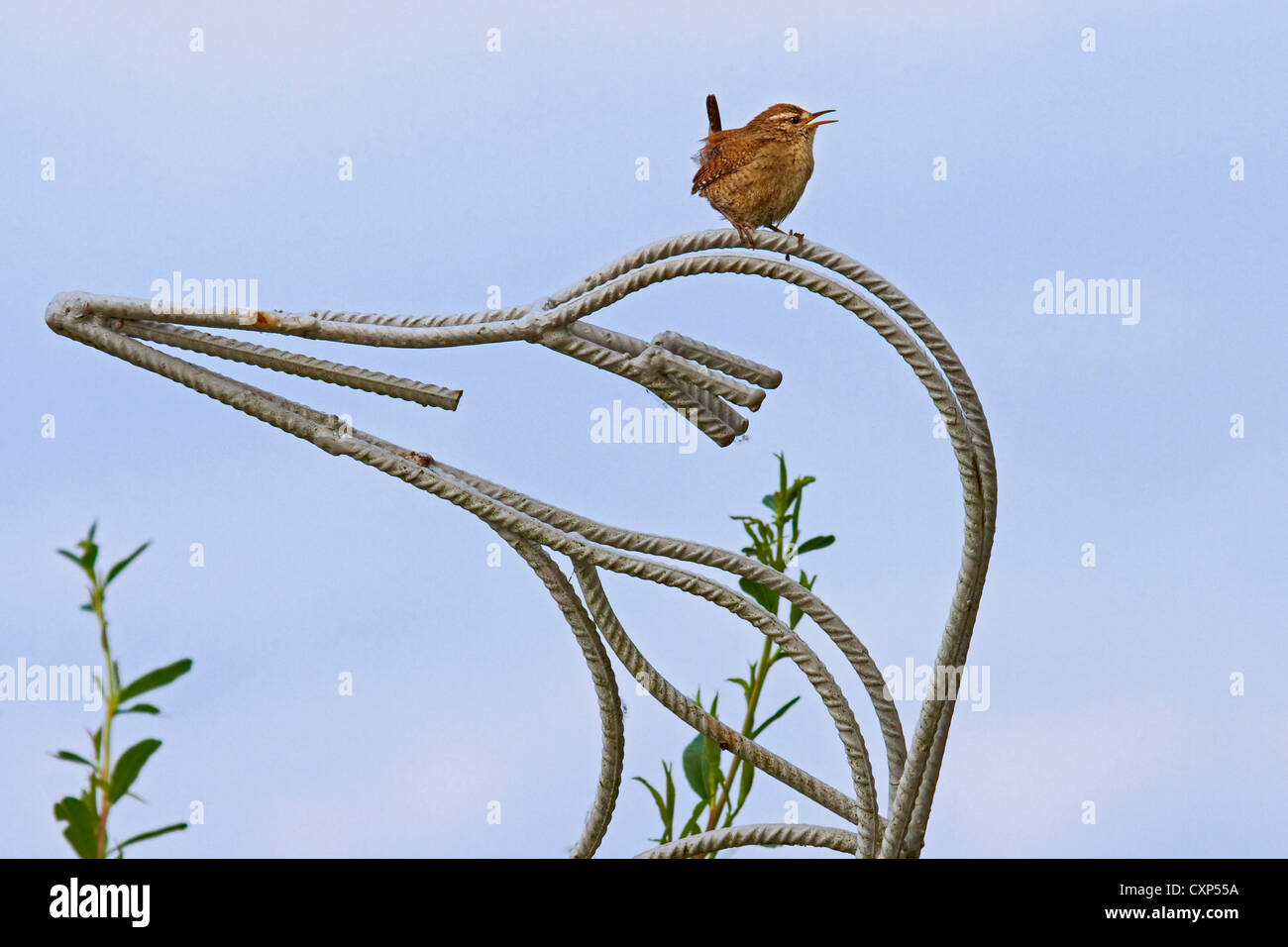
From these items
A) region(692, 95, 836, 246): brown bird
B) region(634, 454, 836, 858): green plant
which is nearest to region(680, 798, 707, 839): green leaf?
region(634, 454, 836, 858): green plant

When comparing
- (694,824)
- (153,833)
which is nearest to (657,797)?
(694,824)

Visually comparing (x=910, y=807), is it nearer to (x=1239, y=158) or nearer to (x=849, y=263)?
(x=849, y=263)

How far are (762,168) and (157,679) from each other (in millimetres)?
1241

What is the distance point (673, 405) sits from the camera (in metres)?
2.08

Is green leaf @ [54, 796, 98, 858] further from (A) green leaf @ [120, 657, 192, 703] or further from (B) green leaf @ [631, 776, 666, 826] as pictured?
(B) green leaf @ [631, 776, 666, 826]

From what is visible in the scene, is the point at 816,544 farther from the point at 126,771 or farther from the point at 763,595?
the point at 126,771

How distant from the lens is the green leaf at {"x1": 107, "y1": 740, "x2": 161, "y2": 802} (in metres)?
1.37

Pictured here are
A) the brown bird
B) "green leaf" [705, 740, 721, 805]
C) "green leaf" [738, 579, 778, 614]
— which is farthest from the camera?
"green leaf" [705, 740, 721, 805]

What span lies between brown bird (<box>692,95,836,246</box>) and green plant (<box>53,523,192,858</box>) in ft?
3.62

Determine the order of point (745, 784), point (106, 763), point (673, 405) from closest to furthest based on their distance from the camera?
point (106, 763) < point (673, 405) < point (745, 784)

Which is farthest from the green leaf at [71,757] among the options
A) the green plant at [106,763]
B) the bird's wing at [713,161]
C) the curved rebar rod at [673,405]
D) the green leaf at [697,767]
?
the bird's wing at [713,161]

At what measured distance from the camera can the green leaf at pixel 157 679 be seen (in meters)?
1.38

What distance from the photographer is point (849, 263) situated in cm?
196
